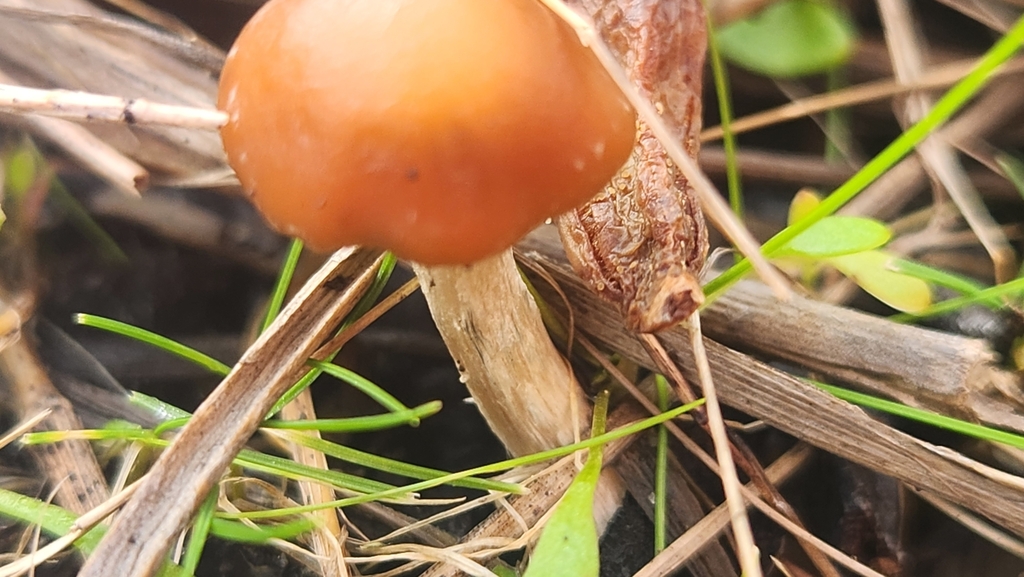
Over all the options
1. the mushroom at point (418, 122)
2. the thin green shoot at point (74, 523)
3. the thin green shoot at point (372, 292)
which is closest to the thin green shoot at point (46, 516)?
the thin green shoot at point (74, 523)

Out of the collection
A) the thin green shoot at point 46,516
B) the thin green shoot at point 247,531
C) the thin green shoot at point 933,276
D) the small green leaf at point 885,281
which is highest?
the thin green shoot at point 933,276

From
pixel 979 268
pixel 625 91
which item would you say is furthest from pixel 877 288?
pixel 625 91

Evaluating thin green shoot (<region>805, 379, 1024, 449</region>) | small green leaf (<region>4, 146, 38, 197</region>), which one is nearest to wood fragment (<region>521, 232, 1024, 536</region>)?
thin green shoot (<region>805, 379, 1024, 449</region>)

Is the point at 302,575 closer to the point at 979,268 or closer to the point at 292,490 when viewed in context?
the point at 292,490

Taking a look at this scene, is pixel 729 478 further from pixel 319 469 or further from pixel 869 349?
pixel 319 469

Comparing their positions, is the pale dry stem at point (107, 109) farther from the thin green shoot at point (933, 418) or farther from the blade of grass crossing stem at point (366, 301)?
the thin green shoot at point (933, 418)

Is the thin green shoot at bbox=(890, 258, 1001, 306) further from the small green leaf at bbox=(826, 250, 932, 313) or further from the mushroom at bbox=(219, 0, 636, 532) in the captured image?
the mushroom at bbox=(219, 0, 636, 532)
